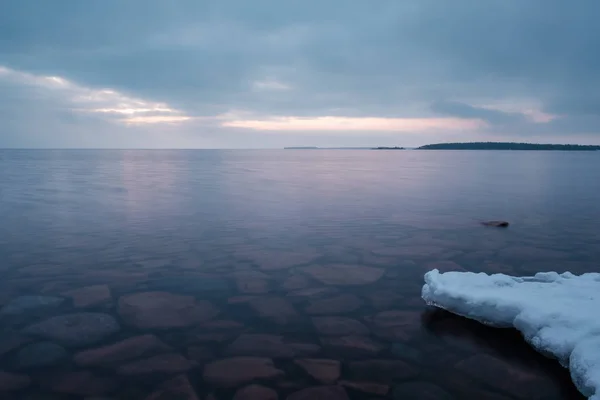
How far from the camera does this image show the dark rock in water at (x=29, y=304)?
6.03 m

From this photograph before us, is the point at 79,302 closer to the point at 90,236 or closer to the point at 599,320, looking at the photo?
the point at 90,236

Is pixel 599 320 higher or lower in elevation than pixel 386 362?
higher

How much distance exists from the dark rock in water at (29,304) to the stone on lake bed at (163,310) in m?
0.91

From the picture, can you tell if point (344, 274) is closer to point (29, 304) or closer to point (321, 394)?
point (321, 394)

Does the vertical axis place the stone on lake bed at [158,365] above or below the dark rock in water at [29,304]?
below

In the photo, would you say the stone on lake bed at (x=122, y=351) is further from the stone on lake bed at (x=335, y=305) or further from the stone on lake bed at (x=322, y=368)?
the stone on lake bed at (x=335, y=305)

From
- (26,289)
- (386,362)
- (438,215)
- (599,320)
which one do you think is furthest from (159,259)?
(438,215)

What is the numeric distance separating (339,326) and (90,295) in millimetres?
3689

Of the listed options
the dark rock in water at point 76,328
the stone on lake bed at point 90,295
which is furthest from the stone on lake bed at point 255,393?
the stone on lake bed at point 90,295

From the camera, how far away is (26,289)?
22.5ft

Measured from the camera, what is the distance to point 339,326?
18.9 feet

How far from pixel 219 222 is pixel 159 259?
4327 millimetres

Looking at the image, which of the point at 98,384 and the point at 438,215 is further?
the point at 438,215

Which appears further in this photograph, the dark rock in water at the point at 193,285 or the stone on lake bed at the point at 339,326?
the dark rock in water at the point at 193,285
